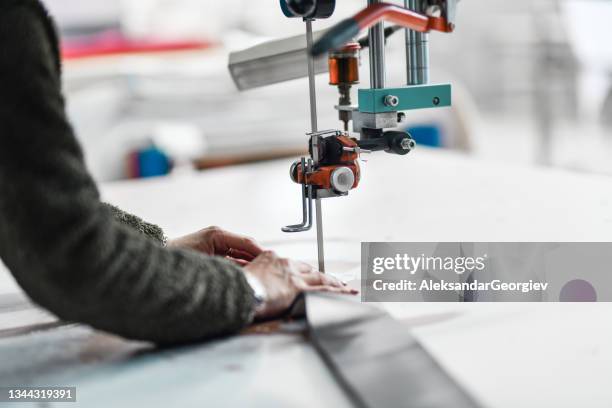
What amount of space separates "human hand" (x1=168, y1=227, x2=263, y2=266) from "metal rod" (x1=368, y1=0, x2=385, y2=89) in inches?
12.3

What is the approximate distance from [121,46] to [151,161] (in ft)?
4.08

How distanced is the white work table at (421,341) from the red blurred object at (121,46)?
6.53 feet

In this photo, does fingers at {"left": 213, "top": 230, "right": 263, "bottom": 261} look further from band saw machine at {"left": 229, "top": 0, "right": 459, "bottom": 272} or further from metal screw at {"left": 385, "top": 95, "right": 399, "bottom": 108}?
metal screw at {"left": 385, "top": 95, "right": 399, "bottom": 108}

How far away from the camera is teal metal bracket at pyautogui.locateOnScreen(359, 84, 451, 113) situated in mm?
909

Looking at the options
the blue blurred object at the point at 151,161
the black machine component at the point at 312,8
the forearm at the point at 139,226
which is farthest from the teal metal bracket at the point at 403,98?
the blue blurred object at the point at 151,161

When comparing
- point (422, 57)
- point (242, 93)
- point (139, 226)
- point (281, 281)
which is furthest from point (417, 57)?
point (242, 93)

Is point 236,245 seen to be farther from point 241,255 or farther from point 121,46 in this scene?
point 121,46

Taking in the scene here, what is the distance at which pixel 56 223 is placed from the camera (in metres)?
0.70

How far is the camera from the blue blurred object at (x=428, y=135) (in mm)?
2506

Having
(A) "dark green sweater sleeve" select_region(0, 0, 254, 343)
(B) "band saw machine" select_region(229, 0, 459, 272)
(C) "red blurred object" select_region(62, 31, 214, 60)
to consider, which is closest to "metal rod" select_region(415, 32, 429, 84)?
(B) "band saw machine" select_region(229, 0, 459, 272)

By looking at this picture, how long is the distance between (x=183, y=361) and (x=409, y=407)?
0.90 ft

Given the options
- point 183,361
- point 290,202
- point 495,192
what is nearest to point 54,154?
point 183,361

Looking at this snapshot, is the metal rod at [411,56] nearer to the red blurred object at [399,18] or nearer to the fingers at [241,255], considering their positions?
the red blurred object at [399,18]

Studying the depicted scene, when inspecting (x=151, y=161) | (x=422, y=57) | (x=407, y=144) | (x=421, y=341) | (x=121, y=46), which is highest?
(x=121, y=46)
